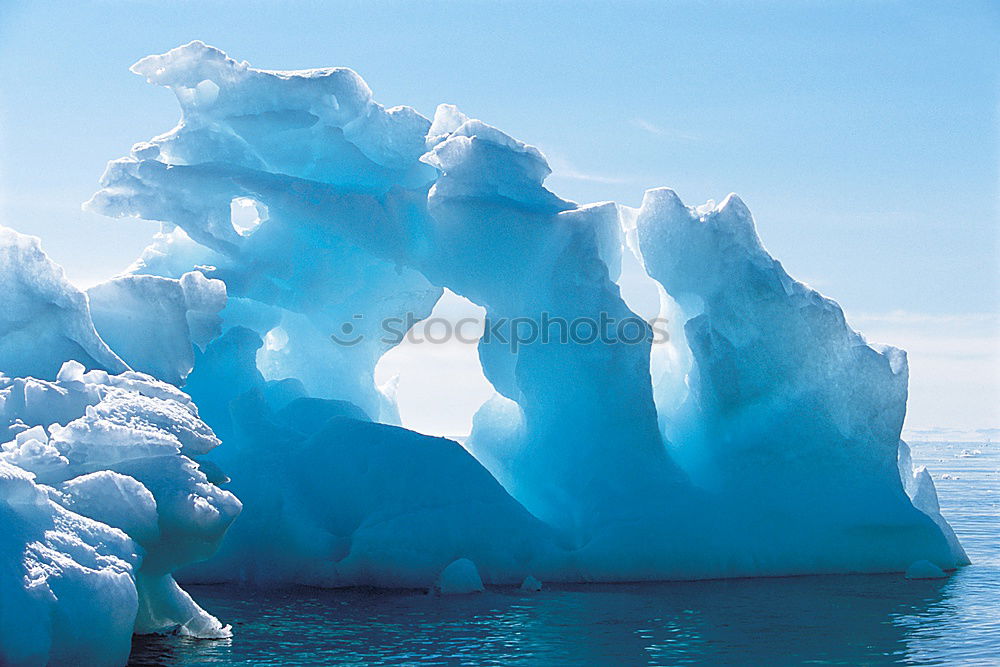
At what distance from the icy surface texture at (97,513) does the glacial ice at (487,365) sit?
77.6 inches

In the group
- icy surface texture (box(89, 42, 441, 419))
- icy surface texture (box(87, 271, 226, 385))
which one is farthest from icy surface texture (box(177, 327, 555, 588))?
icy surface texture (box(89, 42, 441, 419))

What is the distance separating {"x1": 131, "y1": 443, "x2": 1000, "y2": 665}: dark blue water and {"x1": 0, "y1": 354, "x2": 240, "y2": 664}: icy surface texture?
2.42 ft

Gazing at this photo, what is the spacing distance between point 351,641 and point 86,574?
283 centimetres

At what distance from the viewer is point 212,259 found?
669 inches

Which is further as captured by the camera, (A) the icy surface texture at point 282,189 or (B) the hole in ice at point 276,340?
(B) the hole in ice at point 276,340

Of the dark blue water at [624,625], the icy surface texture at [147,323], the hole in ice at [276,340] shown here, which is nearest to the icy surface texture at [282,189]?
the hole in ice at [276,340]

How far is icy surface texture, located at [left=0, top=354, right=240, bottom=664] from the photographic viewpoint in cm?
800

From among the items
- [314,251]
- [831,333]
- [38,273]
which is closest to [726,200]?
[831,333]

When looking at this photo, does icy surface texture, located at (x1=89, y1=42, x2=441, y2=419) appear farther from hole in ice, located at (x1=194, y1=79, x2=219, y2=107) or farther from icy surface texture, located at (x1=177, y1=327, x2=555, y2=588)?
icy surface texture, located at (x1=177, y1=327, x2=555, y2=588)

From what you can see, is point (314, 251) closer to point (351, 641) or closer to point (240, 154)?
point (240, 154)

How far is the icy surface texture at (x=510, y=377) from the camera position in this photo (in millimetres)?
13992

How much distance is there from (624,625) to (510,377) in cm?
561

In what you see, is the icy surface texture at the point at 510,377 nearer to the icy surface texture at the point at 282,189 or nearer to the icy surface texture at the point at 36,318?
the icy surface texture at the point at 282,189

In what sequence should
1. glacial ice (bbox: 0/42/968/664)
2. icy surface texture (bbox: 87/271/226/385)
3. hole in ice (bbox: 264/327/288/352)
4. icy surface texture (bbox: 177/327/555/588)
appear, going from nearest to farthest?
icy surface texture (bbox: 87/271/226/385)
icy surface texture (bbox: 177/327/555/588)
glacial ice (bbox: 0/42/968/664)
hole in ice (bbox: 264/327/288/352)
